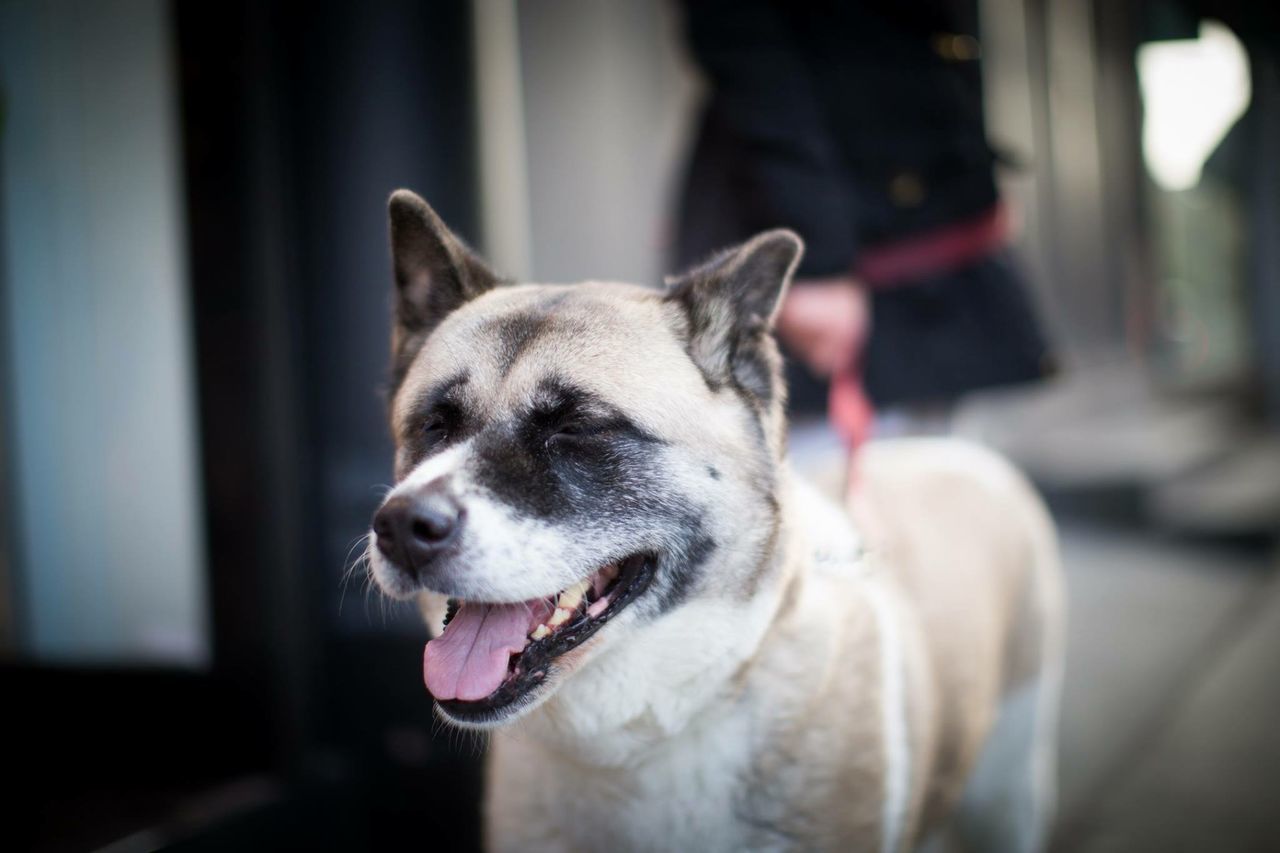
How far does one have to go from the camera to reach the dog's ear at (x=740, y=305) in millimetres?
1407

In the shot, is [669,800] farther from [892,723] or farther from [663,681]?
[892,723]

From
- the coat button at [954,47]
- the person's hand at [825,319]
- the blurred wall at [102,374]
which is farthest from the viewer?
the blurred wall at [102,374]

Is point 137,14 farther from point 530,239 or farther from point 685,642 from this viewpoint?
point 685,642

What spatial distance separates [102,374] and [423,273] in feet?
8.78

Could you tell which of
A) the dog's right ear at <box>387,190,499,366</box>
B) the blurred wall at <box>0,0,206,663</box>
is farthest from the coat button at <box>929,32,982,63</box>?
the blurred wall at <box>0,0,206,663</box>

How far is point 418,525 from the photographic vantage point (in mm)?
1245

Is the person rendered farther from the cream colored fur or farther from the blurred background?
the cream colored fur

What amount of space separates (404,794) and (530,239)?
253 cm

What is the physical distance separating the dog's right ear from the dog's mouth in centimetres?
46

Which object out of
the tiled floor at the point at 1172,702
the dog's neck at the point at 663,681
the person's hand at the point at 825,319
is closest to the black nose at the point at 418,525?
the dog's neck at the point at 663,681

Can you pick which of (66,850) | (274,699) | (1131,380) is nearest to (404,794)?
(274,699)

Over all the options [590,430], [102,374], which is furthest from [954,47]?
[102,374]

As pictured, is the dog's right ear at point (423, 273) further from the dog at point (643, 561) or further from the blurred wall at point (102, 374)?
the blurred wall at point (102, 374)

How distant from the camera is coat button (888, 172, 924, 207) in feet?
5.95
